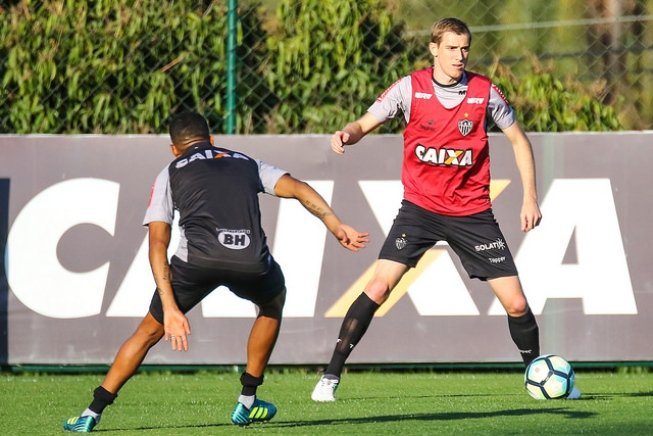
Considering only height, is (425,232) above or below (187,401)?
above

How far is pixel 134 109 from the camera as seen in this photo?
33.2 feet

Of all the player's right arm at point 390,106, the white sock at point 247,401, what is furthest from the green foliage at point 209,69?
the white sock at point 247,401

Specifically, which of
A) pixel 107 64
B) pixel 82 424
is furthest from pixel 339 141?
pixel 107 64

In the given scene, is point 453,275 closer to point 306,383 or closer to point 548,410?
point 306,383

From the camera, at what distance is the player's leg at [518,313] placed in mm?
7523

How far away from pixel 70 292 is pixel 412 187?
2920 mm

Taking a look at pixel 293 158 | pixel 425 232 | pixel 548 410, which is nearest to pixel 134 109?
pixel 293 158

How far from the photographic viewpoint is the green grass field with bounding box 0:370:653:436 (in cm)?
657

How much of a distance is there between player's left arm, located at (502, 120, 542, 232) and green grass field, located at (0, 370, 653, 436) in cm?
107

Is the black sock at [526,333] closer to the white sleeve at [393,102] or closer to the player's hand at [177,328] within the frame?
the white sleeve at [393,102]

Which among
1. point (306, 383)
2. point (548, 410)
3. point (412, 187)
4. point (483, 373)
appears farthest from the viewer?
point (483, 373)

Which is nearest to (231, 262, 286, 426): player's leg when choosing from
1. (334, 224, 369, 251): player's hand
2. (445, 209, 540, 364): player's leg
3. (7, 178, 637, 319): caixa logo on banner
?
(334, 224, 369, 251): player's hand

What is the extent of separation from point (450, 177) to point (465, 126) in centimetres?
31

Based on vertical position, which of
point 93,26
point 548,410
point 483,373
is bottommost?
point 483,373
